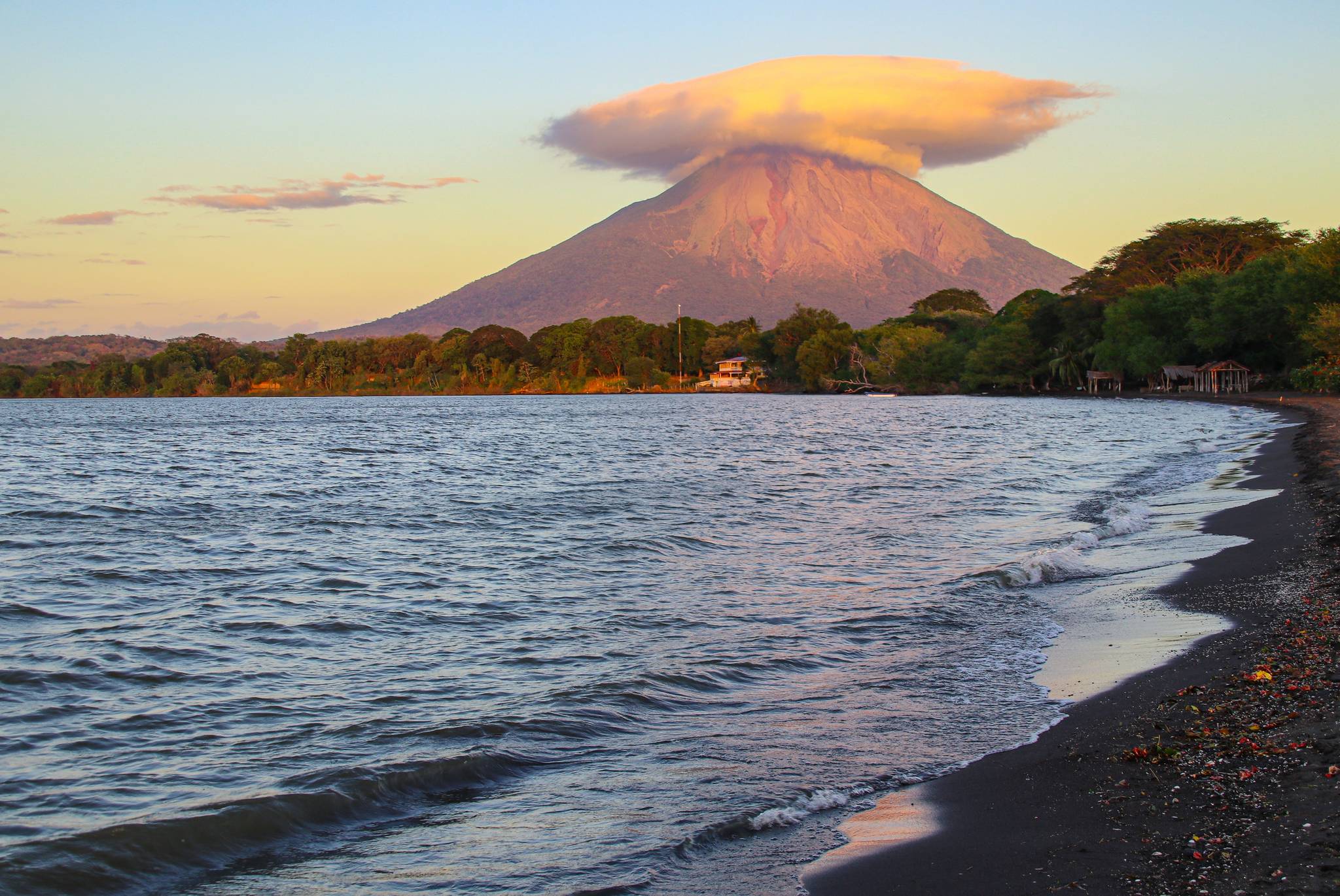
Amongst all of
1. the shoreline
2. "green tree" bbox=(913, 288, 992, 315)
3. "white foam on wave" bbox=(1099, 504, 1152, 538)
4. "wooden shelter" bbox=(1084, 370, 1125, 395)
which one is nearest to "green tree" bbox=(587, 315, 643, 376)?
"green tree" bbox=(913, 288, 992, 315)

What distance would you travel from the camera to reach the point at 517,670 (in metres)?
9.28

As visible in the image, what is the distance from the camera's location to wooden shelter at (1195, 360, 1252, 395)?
84750mm

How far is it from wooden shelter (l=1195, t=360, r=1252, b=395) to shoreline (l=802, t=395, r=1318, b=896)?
8723cm

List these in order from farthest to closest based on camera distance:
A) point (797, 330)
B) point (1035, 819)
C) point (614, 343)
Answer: point (614, 343), point (797, 330), point (1035, 819)

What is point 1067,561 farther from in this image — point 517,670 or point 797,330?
point 797,330

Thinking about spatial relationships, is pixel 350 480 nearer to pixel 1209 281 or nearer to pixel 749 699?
pixel 749 699

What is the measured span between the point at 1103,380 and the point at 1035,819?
4488 inches

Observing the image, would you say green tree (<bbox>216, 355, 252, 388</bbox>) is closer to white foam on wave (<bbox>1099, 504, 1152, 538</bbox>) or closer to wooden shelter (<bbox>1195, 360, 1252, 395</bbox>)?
wooden shelter (<bbox>1195, 360, 1252, 395</bbox>)

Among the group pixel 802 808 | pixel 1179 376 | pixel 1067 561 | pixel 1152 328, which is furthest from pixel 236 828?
pixel 1179 376

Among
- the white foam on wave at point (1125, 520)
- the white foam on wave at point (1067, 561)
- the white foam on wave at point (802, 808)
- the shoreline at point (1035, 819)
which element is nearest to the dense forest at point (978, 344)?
the white foam on wave at point (1125, 520)

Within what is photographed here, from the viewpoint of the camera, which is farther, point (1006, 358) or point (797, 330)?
point (797, 330)

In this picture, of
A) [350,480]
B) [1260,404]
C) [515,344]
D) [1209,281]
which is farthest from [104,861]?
[515,344]

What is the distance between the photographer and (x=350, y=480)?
31.9 m

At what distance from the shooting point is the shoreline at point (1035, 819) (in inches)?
174
